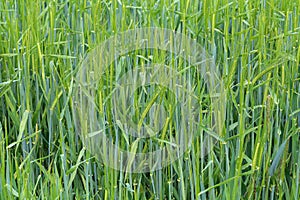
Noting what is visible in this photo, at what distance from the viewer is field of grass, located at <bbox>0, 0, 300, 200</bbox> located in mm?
1216

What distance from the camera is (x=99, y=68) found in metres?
1.34

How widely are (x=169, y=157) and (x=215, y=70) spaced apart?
0.25 metres

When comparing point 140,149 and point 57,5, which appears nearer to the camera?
point 140,149

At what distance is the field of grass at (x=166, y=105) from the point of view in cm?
122

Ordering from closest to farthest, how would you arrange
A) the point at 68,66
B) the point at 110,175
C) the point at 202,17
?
the point at 110,175 < the point at 68,66 < the point at 202,17

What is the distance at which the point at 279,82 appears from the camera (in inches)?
55.2

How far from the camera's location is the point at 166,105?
1.29 m

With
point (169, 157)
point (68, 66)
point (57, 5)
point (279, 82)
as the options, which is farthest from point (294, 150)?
point (57, 5)

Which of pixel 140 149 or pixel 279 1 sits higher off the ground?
pixel 279 1

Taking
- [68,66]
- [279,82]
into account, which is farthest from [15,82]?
[279,82]

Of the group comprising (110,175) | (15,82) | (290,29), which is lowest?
(110,175)

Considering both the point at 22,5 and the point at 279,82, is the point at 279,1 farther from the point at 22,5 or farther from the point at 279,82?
the point at 22,5

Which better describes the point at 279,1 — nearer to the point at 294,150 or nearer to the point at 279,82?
the point at 279,82

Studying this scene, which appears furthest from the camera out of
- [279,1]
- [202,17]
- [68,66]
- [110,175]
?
[279,1]
